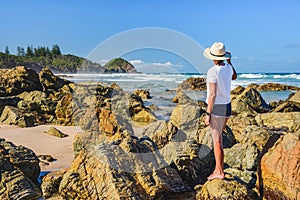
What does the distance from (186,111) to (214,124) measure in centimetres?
308

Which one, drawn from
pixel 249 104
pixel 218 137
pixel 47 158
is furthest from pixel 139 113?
pixel 218 137

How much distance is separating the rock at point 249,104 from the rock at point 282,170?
9.03m

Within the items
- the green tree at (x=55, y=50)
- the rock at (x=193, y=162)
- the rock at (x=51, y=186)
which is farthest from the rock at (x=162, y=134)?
the green tree at (x=55, y=50)

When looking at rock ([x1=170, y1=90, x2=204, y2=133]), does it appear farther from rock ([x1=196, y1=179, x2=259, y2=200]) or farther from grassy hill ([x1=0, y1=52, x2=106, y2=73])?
grassy hill ([x1=0, y1=52, x2=106, y2=73])

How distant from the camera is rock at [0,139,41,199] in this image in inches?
183

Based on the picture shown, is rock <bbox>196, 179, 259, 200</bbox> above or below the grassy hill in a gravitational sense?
below

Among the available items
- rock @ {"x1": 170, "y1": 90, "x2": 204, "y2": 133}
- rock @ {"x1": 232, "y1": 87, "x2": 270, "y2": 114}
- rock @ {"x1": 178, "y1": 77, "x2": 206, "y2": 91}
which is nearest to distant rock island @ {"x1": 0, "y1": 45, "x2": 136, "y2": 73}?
rock @ {"x1": 178, "y1": 77, "x2": 206, "y2": 91}

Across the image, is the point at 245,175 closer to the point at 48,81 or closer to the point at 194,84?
the point at 48,81

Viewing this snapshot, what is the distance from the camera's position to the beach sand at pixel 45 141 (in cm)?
666

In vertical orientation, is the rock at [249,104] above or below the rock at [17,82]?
below

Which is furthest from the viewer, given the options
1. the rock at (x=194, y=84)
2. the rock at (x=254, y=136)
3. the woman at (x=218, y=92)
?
the rock at (x=194, y=84)

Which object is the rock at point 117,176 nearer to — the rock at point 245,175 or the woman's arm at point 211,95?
the rock at point 245,175

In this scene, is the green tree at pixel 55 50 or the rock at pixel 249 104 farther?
the green tree at pixel 55 50

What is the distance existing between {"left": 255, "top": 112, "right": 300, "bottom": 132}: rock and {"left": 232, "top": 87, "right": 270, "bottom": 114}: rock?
78.0 inches
